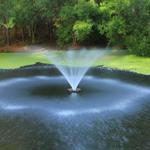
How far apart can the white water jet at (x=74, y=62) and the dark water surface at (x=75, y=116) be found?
73 cm

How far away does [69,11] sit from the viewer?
40750 mm

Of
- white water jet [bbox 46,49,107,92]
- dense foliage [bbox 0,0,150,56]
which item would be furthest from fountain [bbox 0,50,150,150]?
dense foliage [bbox 0,0,150,56]

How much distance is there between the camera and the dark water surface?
53.7 ft

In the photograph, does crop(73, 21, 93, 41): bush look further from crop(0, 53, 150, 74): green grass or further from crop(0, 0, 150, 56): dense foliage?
crop(0, 53, 150, 74): green grass

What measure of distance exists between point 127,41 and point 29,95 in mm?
16605

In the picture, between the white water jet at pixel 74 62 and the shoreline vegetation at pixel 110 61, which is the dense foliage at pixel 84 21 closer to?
the shoreline vegetation at pixel 110 61

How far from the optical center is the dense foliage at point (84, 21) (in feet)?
121

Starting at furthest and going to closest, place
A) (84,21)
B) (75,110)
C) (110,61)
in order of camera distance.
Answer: (84,21) < (110,61) < (75,110)

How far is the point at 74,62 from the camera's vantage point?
114ft

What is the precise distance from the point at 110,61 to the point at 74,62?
3.28 meters

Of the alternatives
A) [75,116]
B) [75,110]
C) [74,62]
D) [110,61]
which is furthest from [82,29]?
[75,116]

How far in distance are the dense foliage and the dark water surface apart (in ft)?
37.0

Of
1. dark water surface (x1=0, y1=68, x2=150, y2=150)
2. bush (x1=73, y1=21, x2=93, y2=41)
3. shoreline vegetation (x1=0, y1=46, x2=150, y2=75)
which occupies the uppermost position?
bush (x1=73, y1=21, x2=93, y2=41)

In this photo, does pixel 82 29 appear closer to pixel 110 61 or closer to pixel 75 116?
pixel 110 61
